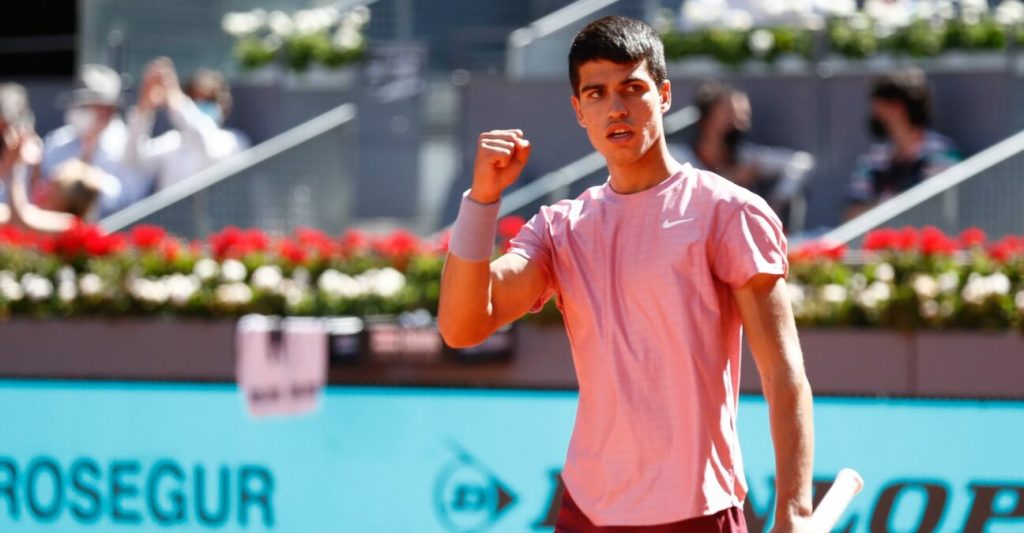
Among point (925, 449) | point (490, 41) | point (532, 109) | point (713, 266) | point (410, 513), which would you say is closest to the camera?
point (713, 266)

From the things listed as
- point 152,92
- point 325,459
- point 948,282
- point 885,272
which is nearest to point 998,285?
point 948,282

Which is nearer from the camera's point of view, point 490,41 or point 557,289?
point 557,289

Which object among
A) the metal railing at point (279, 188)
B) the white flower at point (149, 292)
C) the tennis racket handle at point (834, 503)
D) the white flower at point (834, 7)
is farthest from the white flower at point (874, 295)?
the metal railing at point (279, 188)

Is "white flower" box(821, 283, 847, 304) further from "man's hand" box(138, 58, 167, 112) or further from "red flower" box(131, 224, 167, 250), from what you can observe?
"man's hand" box(138, 58, 167, 112)

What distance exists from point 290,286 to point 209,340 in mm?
456

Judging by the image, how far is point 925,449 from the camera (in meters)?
4.70

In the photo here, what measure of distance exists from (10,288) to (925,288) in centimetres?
420

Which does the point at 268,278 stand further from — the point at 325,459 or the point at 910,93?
the point at 910,93

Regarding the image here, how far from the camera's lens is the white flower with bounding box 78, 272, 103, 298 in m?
7.46

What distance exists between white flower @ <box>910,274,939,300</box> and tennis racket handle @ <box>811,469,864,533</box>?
3642mm

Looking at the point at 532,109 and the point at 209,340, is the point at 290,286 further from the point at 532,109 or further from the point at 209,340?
the point at 532,109

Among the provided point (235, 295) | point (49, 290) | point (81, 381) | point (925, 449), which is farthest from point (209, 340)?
point (925, 449)

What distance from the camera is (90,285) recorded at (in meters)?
7.49

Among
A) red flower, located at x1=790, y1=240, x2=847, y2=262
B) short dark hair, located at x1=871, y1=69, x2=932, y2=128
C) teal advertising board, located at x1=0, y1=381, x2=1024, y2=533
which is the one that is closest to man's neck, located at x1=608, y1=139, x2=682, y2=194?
teal advertising board, located at x1=0, y1=381, x2=1024, y2=533
